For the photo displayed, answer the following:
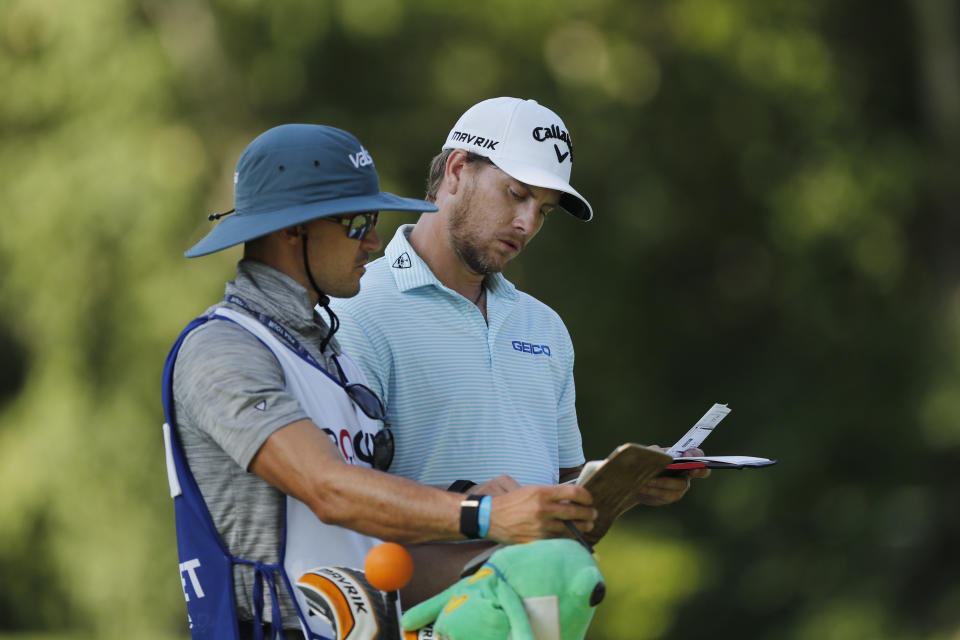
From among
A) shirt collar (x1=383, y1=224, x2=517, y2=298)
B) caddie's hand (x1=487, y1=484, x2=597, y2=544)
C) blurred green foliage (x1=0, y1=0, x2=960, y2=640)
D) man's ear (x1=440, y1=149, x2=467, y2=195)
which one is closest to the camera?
caddie's hand (x1=487, y1=484, x2=597, y2=544)

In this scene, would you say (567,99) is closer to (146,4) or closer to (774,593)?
(146,4)

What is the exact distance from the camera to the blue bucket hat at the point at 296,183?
2.50 m

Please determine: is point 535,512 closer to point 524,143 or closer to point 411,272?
point 411,272

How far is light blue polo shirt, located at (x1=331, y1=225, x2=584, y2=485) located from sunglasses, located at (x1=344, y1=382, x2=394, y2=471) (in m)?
0.34

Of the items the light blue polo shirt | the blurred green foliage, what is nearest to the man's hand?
the light blue polo shirt

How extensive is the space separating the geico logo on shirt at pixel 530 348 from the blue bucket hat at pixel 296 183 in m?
0.82

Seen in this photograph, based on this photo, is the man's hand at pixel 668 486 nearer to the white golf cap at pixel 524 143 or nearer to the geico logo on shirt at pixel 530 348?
the geico logo on shirt at pixel 530 348

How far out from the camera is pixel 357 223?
8.49ft

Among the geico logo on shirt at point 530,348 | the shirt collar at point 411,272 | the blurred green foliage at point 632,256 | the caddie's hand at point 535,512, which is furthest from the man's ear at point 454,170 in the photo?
the blurred green foliage at point 632,256

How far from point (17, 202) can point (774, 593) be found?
19.9 feet

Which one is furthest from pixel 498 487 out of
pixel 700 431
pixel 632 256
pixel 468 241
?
pixel 632 256

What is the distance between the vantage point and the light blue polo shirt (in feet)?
9.99

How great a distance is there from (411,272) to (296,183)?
0.78 meters

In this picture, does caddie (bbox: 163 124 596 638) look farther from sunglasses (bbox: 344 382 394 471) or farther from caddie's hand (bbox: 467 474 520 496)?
caddie's hand (bbox: 467 474 520 496)
